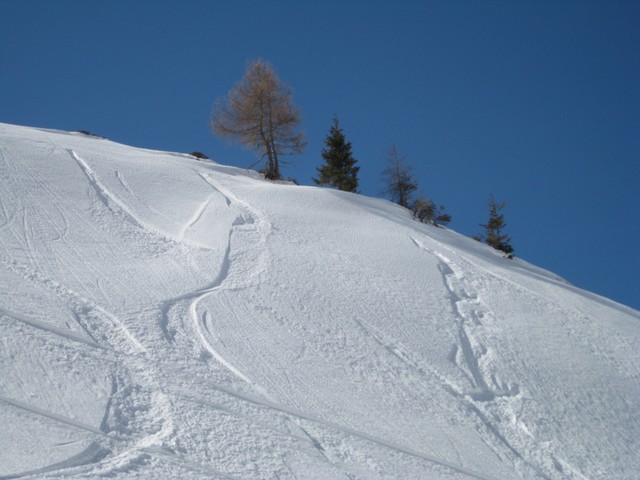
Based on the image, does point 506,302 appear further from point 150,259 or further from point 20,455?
point 20,455

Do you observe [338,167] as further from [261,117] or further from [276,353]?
[276,353]

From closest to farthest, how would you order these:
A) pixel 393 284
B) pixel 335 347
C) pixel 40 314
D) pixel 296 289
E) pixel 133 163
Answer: pixel 40 314 → pixel 335 347 → pixel 296 289 → pixel 393 284 → pixel 133 163

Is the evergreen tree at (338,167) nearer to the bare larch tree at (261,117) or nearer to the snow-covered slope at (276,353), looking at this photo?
the bare larch tree at (261,117)

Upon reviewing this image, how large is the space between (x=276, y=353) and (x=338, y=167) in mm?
23468

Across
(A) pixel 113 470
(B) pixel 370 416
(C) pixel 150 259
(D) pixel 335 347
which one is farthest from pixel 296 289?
(A) pixel 113 470

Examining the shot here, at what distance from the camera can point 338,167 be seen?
1185 inches

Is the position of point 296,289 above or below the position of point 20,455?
above

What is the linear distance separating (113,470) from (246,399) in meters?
1.74

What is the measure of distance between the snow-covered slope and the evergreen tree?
17.1 metres

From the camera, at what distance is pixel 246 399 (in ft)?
19.9

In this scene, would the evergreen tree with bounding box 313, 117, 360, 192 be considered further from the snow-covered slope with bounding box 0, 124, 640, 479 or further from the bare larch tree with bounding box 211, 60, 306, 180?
the snow-covered slope with bounding box 0, 124, 640, 479

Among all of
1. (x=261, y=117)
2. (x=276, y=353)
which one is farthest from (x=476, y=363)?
(x=261, y=117)

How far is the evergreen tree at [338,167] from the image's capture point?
29672 mm

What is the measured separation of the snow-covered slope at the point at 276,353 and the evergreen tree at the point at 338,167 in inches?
673
